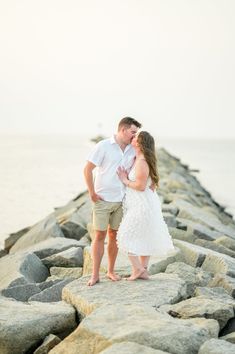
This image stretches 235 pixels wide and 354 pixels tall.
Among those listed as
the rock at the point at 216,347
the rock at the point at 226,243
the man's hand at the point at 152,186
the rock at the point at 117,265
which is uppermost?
the man's hand at the point at 152,186

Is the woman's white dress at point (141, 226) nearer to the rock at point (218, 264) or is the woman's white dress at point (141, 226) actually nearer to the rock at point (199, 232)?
the rock at point (218, 264)

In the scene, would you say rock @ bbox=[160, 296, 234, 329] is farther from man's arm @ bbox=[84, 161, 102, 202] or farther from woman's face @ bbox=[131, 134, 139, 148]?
woman's face @ bbox=[131, 134, 139, 148]

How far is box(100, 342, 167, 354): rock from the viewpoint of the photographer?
3158mm

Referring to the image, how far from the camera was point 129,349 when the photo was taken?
3.18 metres

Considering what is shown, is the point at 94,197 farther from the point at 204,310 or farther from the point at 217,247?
the point at 217,247

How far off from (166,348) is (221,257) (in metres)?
2.52

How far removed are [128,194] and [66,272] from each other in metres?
1.65

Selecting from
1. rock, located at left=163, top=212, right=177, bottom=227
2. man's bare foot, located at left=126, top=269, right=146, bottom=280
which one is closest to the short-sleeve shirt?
man's bare foot, located at left=126, top=269, right=146, bottom=280

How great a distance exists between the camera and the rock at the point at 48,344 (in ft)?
12.7

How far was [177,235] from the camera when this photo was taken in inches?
286

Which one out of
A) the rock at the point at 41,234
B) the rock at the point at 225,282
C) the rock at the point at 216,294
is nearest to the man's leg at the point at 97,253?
the rock at the point at 216,294

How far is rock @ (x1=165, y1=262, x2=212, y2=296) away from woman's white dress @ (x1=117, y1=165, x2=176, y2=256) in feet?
1.43

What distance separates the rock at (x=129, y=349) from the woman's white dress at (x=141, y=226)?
1565 millimetres

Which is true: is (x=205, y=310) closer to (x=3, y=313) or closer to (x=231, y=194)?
(x=3, y=313)
